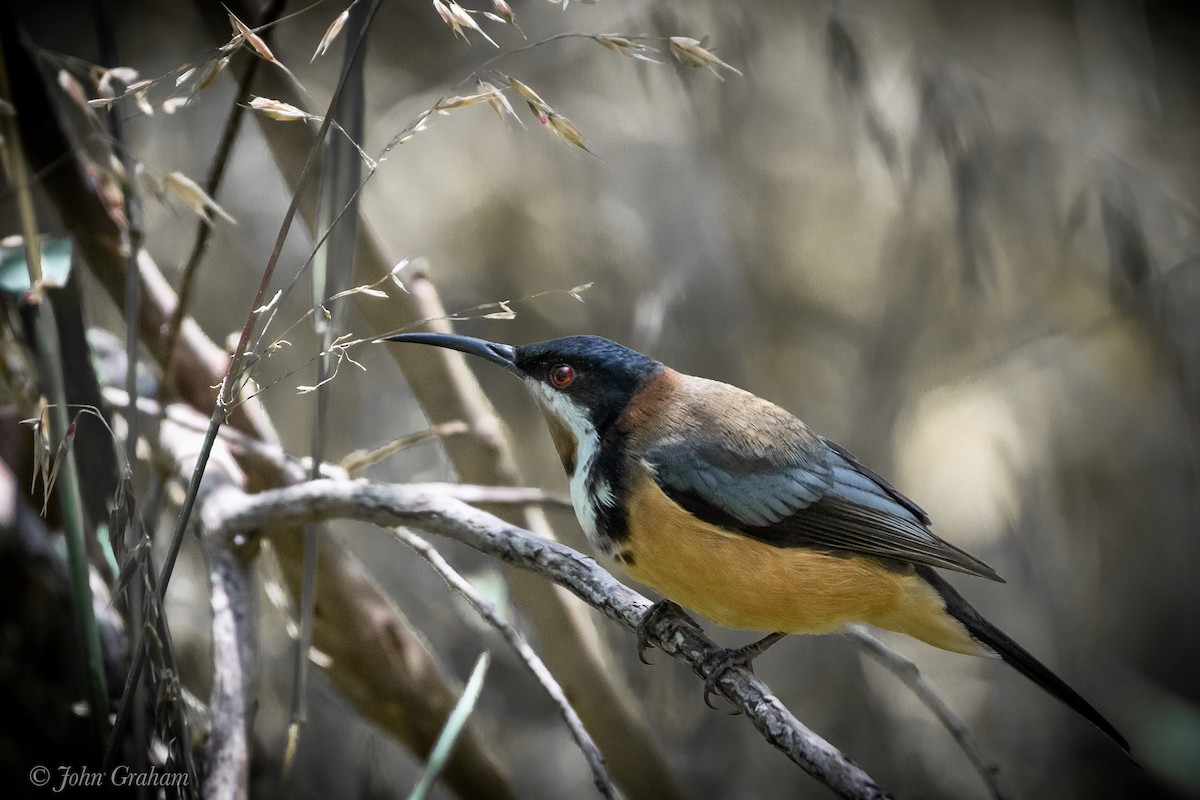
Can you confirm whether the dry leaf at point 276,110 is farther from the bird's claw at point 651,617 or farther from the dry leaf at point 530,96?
the bird's claw at point 651,617

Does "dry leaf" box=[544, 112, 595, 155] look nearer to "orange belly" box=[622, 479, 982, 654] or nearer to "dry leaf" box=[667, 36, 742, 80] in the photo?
"dry leaf" box=[667, 36, 742, 80]

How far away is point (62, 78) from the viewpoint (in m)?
2.47

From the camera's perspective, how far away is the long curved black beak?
259cm

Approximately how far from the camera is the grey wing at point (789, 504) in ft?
8.61

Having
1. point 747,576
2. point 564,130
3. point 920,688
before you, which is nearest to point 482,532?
point 747,576

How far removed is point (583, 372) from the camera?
3.01 metres

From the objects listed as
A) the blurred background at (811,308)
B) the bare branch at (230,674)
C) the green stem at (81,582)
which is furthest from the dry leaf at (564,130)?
the blurred background at (811,308)

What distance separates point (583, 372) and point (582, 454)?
0.90 feet

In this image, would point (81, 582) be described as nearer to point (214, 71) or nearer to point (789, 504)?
point (214, 71)

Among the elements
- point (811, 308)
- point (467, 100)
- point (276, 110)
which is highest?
point (467, 100)

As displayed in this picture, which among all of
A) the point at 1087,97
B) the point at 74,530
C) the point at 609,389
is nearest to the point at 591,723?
the point at 609,389

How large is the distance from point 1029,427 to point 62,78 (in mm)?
5098

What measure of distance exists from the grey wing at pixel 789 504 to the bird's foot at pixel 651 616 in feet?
1.08

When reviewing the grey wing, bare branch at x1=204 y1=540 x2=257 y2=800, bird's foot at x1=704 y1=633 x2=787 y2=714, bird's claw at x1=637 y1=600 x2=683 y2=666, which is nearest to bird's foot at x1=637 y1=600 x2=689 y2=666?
bird's claw at x1=637 y1=600 x2=683 y2=666
